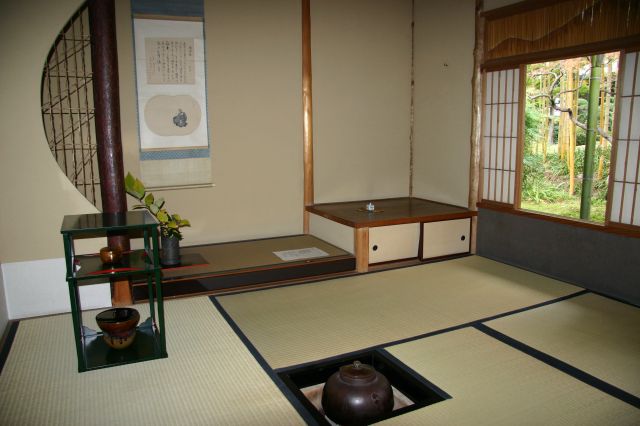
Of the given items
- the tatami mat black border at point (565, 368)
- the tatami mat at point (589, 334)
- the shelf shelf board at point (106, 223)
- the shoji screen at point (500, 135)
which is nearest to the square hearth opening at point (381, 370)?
the tatami mat black border at point (565, 368)

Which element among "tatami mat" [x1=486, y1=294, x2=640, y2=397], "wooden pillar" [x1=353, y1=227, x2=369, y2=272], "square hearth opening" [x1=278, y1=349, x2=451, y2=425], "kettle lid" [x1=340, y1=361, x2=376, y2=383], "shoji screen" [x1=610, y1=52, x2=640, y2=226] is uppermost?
"shoji screen" [x1=610, y1=52, x2=640, y2=226]

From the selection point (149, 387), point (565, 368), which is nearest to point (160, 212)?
point (149, 387)

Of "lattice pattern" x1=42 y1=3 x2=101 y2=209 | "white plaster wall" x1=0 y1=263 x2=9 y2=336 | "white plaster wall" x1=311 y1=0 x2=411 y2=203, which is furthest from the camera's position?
"white plaster wall" x1=311 y1=0 x2=411 y2=203

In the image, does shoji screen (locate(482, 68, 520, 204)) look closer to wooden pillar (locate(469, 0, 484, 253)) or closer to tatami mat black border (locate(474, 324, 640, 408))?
wooden pillar (locate(469, 0, 484, 253))

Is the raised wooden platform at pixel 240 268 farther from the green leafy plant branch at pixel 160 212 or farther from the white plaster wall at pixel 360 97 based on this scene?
the white plaster wall at pixel 360 97

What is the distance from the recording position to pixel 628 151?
10.9 ft

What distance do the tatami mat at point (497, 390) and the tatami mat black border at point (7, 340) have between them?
203 cm

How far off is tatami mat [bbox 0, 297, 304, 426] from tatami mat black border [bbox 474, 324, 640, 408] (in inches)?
51.7

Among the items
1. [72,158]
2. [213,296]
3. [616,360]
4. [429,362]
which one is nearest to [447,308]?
[429,362]

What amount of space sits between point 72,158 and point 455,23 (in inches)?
139

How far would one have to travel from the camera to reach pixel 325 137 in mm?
4914

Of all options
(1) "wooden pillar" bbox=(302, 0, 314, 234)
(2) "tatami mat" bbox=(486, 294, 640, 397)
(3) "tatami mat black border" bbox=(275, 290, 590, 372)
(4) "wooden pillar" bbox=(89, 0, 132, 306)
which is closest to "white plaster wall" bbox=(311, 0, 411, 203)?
(1) "wooden pillar" bbox=(302, 0, 314, 234)

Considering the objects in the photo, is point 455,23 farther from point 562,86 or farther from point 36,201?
point 36,201

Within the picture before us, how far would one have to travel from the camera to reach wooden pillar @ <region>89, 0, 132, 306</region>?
332 centimetres
